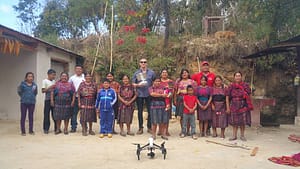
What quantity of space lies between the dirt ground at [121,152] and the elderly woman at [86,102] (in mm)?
384

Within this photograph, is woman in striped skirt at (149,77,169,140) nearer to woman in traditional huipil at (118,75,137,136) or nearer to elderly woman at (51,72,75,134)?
woman in traditional huipil at (118,75,137,136)

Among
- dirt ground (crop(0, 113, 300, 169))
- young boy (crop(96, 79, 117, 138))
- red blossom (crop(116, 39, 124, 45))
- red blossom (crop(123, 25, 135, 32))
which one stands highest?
red blossom (crop(123, 25, 135, 32))

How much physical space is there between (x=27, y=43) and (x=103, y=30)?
5.27 m

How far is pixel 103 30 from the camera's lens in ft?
47.6

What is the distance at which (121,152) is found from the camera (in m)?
5.89

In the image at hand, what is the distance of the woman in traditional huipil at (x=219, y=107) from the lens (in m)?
7.44

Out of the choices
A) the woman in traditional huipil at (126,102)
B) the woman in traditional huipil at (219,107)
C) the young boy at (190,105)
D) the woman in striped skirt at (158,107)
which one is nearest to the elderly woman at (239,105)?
the woman in traditional huipil at (219,107)

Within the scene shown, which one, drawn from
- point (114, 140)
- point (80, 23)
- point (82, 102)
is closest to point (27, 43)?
point (82, 102)

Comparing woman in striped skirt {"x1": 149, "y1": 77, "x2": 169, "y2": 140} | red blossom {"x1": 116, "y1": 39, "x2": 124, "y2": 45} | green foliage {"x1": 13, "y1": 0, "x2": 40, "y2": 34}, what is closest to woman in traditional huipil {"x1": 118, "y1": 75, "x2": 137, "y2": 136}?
woman in striped skirt {"x1": 149, "y1": 77, "x2": 169, "y2": 140}

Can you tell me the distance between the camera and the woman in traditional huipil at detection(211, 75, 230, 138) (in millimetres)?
7441

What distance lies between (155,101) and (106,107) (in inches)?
43.5

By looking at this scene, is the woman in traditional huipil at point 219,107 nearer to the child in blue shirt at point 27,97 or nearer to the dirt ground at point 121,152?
the dirt ground at point 121,152

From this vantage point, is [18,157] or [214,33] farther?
[214,33]

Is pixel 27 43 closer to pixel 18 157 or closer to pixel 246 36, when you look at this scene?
pixel 18 157
